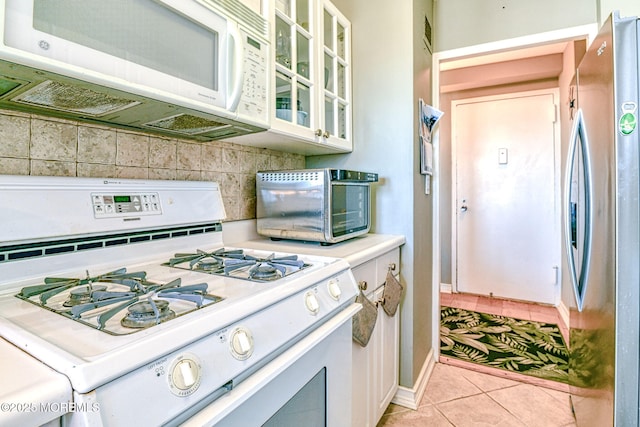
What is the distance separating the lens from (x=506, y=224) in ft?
11.4

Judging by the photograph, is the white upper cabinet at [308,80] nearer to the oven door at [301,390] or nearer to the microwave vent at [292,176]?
the microwave vent at [292,176]

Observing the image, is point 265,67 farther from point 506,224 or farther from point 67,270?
point 506,224

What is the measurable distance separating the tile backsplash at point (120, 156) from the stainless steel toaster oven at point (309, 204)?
0.11 meters

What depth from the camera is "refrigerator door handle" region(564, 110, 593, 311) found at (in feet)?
4.20

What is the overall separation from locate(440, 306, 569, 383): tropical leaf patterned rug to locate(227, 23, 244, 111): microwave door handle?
223 centimetres

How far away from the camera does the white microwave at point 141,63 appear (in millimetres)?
634

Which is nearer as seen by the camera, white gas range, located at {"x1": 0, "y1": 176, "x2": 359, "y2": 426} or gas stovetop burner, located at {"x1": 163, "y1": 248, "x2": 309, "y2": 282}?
white gas range, located at {"x1": 0, "y1": 176, "x2": 359, "y2": 426}

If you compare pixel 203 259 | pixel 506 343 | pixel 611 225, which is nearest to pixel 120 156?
pixel 203 259

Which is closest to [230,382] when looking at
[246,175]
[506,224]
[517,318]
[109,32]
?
[109,32]

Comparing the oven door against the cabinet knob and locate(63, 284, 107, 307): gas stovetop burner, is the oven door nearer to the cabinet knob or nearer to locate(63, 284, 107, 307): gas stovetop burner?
locate(63, 284, 107, 307): gas stovetop burner

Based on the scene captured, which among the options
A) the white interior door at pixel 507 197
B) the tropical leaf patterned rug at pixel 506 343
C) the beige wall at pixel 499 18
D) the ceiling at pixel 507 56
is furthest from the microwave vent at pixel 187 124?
the white interior door at pixel 507 197

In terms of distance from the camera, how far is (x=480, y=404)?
1.84m

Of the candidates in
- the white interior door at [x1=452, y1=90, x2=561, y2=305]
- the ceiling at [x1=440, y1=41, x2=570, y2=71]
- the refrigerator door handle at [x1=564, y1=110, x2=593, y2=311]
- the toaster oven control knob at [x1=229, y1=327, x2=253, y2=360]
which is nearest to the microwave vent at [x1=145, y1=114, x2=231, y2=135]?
the toaster oven control knob at [x1=229, y1=327, x2=253, y2=360]

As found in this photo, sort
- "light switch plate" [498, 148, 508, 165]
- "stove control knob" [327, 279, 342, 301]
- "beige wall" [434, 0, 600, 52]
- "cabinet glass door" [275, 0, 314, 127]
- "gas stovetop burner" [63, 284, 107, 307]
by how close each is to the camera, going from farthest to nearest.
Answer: "light switch plate" [498, 148, 508, 165]
"beige wall" [434, 0, 600, 52]
"cabinet glass door" [275, 0, 314, 127]
"stove control knob" [327, 279, 342, 301]
"gas stovetop burner" [63, 284, 107, 307]
